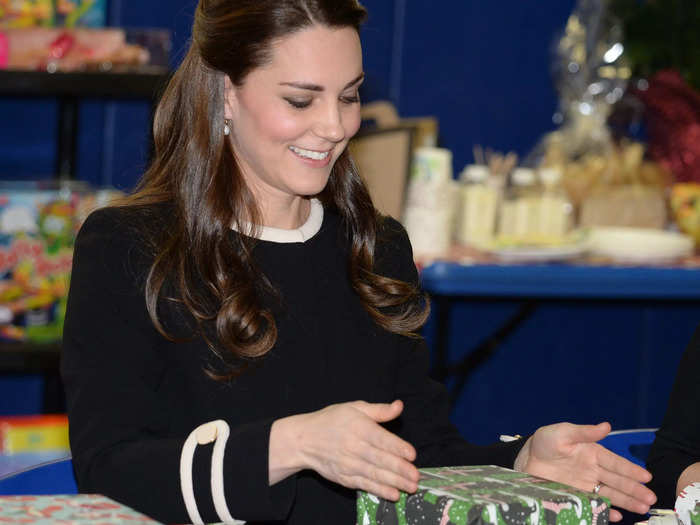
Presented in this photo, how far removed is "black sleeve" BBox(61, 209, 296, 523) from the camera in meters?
1.26

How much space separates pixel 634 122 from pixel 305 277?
223 centimetres

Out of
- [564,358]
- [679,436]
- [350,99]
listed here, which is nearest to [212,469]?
[350,99]

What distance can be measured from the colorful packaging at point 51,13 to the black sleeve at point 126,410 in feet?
4.85

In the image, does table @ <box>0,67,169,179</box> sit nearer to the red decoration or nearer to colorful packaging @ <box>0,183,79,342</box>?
colorful packaging @ <box>0,183,79,342</box>

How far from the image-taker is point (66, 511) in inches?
41.7

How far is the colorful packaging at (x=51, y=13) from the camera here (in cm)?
288

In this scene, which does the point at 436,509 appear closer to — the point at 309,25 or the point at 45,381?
the point at 309,25

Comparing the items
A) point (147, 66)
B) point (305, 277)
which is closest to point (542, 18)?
point (147, 66)

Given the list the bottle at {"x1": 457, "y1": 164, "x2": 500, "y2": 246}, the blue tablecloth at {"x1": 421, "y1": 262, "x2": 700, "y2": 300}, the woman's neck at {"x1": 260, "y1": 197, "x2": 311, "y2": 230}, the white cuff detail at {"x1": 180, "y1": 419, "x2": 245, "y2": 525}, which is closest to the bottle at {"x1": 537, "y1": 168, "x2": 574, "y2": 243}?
the bottle at {"x1": 457, "y1": 164, "x2": 500, "y2": 246}

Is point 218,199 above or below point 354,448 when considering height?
above

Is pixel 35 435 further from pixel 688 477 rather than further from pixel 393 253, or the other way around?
pixel 688 477

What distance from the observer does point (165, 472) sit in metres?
1.30

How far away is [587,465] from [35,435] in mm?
1738

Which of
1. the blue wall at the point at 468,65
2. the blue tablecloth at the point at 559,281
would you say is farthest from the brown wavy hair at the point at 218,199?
the blue wall at the point at 468,65
